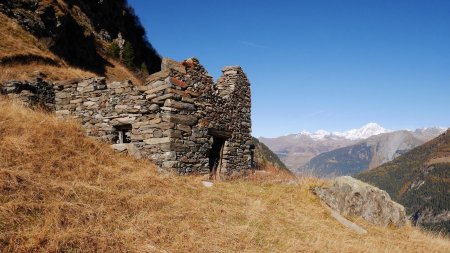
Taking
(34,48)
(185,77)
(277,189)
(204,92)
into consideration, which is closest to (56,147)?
(185,77)

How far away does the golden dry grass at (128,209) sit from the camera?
18.4 feet

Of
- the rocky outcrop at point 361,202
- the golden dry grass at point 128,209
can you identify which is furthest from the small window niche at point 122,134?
the rocky outcrop at point 361,202

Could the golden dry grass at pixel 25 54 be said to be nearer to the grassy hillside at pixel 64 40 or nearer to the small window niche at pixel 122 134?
the grassy hillside at pixel 64 40

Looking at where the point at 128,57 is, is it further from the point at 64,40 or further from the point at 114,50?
the point at 64,40

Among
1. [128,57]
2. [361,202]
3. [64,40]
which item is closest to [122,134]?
[361,202]

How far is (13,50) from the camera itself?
21625 millimetres

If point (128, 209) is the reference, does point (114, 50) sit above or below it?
above

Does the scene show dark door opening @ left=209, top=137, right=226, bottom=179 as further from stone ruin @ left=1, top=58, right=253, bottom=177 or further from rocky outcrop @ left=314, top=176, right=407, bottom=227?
rocky outcrop @ left=314, top=176, right=407, bottom=227

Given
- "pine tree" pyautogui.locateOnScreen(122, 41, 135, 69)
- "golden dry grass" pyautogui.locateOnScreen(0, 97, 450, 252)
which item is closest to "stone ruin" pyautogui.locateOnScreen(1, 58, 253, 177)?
"golden dry grass" pyautogui.locateOnScreen(0, 97, 450, 252)

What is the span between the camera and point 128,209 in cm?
702

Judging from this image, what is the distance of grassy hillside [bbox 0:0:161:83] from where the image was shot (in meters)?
21.7

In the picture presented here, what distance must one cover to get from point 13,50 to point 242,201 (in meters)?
19.5

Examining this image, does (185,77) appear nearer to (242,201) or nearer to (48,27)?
(242,201)

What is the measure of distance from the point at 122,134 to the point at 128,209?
5.96 metres
